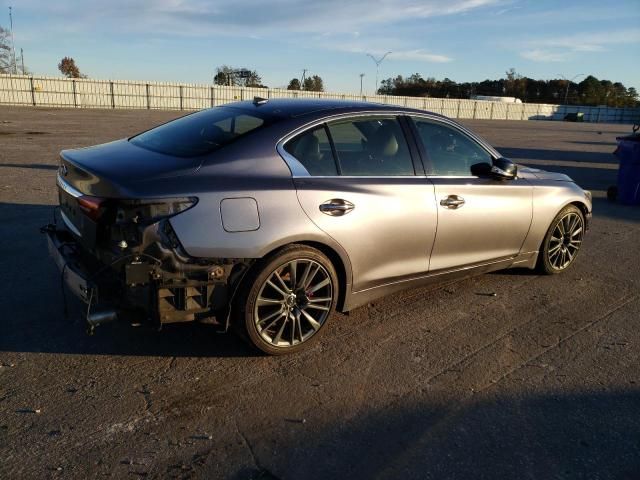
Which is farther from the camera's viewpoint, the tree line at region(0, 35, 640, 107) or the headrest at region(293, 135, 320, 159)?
the tree line at region(0, 35, 640, 107)

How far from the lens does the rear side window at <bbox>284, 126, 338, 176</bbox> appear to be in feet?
11.8

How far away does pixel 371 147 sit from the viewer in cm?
403

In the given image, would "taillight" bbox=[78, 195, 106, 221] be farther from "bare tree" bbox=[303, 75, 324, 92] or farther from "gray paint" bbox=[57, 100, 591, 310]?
"bare tree" bbox=[303, 75, 324, 92]

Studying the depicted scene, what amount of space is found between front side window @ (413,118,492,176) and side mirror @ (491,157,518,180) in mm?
116

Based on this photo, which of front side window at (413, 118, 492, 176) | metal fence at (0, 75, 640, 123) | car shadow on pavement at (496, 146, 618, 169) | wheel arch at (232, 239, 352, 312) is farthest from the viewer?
metal fence at (0, 75, 640, 123)

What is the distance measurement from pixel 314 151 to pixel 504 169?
184 centimetres

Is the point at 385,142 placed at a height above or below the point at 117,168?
above

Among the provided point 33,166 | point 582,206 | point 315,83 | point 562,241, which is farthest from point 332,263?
point 315,83

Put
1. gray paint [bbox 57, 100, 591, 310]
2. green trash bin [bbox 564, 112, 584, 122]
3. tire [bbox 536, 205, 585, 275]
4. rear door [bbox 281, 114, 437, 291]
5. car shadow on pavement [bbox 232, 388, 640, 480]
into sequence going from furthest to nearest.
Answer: green trash bin [bbox 564, 112, 584, 122] → tire [bbox 536, 205, 585, 275] → rear door [bbox 281, 114, 437, 291] → gray paint [bbox 57, 100, 591, 310] → car shadow on pavement [bbox 232, 388, 640, 480]

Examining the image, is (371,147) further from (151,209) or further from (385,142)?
(151,209)

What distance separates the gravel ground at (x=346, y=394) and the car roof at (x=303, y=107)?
1.62 meters

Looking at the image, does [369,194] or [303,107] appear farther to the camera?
[303,107]

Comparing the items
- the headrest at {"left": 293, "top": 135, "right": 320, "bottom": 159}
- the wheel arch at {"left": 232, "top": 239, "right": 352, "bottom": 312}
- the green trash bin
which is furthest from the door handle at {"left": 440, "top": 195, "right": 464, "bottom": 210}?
the green trash bin

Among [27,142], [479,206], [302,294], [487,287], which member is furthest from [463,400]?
[27,142]
